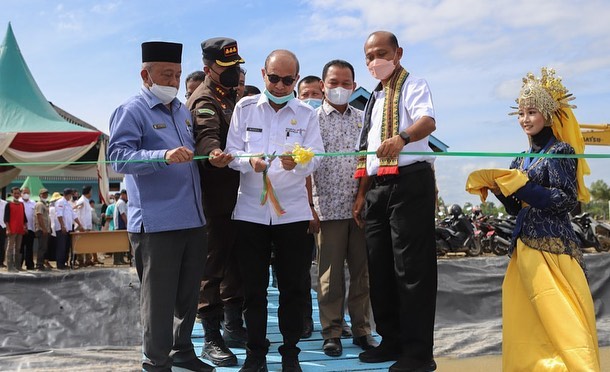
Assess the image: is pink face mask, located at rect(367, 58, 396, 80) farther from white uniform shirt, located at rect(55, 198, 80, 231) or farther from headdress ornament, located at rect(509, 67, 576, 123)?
white uniform shirt, located at rect(55, 198, 80, 231)

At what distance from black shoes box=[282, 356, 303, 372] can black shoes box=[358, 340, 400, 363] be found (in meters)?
0.50

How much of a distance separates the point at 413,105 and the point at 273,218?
109 centimetres

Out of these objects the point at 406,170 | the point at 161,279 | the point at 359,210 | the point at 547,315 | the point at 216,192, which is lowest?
the point at 547,315

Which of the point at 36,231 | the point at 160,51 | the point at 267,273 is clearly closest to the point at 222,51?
the point at 160,51

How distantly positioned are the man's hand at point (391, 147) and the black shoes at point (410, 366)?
4.03ft

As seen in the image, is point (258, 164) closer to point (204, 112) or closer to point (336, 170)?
point (204, 112)

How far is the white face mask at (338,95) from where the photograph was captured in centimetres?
409

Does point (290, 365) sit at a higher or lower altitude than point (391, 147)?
lower

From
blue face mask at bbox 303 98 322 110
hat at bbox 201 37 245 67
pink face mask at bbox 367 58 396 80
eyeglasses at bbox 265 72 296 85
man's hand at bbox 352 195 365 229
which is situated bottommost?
man's hand at bbox 352 195 365 229

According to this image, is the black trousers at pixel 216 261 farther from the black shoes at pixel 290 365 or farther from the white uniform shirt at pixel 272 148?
the black shoes at pixel 290 365

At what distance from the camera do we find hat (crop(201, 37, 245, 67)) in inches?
151

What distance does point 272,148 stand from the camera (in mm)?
3346

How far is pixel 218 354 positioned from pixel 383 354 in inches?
41.7

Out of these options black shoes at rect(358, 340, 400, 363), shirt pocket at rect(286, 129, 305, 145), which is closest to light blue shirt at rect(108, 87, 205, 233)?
shirt pocket at rect(286, 129, 305, 145)
